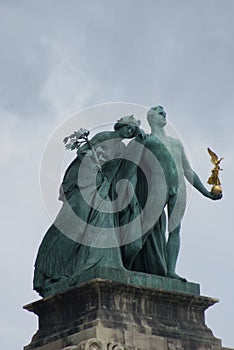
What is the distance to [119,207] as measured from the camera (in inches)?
1121

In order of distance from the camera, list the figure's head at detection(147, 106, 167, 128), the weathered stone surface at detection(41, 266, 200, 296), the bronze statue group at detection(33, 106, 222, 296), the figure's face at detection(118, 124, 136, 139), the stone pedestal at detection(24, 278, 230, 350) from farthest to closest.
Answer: the figure's head at detection(147, 106, 167, 128) → the figure's face at detection(118, 124, 136, 139) → the bronze statue group at detection(33, 106, 222, 296) → the weathered stone surface at detection(41, 266, 200, 296) → the stone pedestal at detection(24, 278, 230, 350)

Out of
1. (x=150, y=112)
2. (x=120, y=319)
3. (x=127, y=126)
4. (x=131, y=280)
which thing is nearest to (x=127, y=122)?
(x=127, y=126)

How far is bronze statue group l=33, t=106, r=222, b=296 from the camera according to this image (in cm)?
2802

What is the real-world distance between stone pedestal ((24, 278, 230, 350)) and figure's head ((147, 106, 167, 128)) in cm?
379

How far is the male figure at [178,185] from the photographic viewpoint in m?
28.8

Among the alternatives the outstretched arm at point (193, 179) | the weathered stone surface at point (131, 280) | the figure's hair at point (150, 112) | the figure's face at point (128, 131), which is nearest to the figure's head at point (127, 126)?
the figure's face at point (128, 131)

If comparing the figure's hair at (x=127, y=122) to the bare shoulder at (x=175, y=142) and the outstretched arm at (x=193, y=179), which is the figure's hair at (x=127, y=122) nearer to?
the bare shoulder at (x=175, y=142)

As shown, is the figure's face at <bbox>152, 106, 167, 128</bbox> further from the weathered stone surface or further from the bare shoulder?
the weathered stone surface

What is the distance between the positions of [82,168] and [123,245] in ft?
6.03

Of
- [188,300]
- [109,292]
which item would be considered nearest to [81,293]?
[109,292]

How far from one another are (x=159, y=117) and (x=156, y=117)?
7 centimetres

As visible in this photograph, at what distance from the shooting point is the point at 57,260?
1109 inches

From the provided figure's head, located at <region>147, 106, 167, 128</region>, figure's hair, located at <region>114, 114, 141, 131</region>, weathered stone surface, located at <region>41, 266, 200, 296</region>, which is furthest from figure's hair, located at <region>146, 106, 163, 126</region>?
weathered stone surface, located at <region>41, 266, 200, 296</region>

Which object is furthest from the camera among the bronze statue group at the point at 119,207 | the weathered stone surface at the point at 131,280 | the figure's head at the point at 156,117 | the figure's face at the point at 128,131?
the figure's head at the point at 156,117
